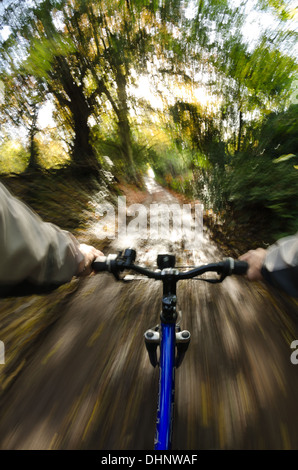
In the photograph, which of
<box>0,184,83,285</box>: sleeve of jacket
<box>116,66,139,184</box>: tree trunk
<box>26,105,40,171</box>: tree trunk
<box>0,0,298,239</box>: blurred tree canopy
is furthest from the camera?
<box>116,66,139,184</box>: tree trunk

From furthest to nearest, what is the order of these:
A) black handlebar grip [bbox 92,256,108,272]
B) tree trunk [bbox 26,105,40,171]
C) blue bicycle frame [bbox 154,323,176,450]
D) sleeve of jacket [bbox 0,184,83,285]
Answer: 1. tree trunk [bbox 26,105,40,171]
2. black handlebar grip [bbox 92,256,108,272]
3. blue bicycle frame [bbox 154,323,176,450]
4. sleeve of jacket [bbox 0,184,83,285]

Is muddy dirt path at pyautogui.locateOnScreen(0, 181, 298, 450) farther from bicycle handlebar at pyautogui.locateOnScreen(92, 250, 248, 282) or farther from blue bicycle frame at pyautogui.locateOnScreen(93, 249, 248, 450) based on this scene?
bicycle handlebar at pyautogui.locateOnScreen(92, 250, 248, 282)

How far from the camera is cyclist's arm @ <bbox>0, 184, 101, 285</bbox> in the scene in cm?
95

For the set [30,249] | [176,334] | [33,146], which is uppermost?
[33,146]

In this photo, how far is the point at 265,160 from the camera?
487 cm

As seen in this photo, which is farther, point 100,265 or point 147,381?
point 147,381

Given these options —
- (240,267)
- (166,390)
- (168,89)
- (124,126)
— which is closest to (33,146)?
(124,126)

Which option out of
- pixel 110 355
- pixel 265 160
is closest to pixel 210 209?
pixel 265 160

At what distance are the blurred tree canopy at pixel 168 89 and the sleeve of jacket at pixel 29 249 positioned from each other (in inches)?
169

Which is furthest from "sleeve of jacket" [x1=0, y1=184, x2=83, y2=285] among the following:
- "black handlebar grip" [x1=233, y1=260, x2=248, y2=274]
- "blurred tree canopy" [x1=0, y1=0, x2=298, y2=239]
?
"blurred tree canopy" [x1=0, y1=0, x2=298, y2=239]

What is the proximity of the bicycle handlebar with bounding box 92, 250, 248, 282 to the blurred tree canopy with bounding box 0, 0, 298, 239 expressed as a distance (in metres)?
3.57

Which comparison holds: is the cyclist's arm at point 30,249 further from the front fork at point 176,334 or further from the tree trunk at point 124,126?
the tree trunk at point 124,126

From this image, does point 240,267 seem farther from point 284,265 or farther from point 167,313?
point 167,313

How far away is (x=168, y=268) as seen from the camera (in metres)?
1.30
